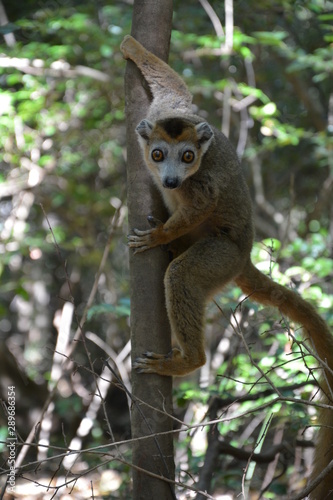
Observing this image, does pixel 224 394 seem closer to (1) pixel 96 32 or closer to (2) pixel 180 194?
(2) pixel 180 194

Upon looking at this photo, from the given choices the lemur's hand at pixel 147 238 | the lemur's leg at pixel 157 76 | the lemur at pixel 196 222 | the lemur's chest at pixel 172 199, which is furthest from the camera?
the lemur's leg at pixel 157 76

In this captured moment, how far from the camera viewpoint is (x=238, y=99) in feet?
29.0

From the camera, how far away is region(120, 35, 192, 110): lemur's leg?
432 centimetres

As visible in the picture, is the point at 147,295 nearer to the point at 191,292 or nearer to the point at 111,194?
the point at 191,292

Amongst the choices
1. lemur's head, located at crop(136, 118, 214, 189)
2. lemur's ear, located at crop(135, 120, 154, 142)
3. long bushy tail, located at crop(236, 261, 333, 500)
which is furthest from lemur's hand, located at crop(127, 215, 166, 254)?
long bushy tail, located at crop(236, 261, 333, 500)

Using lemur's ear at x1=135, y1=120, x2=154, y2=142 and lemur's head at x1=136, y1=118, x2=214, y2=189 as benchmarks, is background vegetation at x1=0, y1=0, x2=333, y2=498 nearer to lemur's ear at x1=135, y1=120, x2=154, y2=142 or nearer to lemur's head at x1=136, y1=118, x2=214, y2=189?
lemur's head at x1=136, y1=118, x2=214, y2=189

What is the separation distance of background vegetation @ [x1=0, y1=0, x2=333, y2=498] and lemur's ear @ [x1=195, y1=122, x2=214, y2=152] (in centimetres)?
147

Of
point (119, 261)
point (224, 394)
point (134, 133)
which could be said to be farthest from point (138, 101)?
point (119, 261)

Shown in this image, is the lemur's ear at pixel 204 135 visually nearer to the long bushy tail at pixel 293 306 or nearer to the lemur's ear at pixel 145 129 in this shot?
the lemur's ear at pixel 145 129

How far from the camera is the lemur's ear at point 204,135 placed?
4.43 metres

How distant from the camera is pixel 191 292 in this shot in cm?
402

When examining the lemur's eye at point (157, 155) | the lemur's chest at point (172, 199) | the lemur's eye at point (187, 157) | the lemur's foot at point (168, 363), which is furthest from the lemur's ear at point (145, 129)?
the lemur's foot at point (168, 363)

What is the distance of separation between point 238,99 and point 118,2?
2.62m

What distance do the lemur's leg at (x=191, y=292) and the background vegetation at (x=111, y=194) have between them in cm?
74
